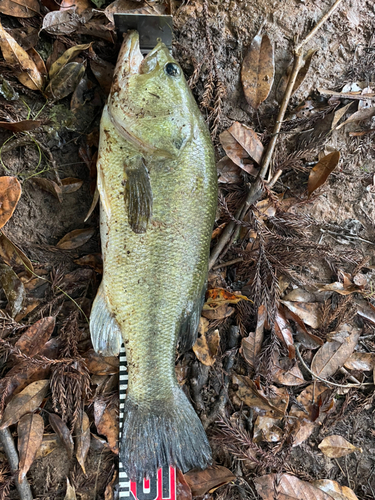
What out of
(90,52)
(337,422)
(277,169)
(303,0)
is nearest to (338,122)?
(277,169)

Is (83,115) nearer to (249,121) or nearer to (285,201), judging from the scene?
(249,121)

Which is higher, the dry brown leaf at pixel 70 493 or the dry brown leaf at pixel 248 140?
the dry brown leaf at pixel 248 140

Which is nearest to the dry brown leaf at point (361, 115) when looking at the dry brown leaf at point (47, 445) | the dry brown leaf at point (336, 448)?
the dry brown leaf at point (336, 448)

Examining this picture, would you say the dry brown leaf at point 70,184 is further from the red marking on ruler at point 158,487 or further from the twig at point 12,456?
the red marking on ruler at point 158,487

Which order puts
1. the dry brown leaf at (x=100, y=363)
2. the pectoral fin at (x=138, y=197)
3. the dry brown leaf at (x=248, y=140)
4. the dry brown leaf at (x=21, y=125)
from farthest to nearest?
the dry brown leaf at (x=248, y=140), the dry brown leaf at (x=100, y=363), the dry brown leaf at (x=21, y=125), the pectoral fin at (x=138, y=197)

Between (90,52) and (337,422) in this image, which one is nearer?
(90,52)

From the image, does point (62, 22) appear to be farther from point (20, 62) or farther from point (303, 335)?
point (303, 335)

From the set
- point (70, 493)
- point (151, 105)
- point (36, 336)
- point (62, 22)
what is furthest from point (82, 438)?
point (62, 22)

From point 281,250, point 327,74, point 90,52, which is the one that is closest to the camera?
point 90,52
